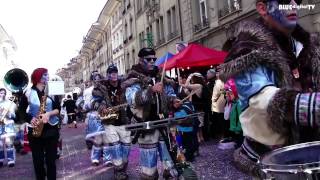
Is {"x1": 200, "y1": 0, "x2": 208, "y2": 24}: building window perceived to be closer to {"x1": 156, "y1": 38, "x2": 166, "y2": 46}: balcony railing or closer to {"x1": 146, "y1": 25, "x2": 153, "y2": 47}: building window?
{"x1": 146, "y1": 25, "x2": 153, "y2": 47}: building window

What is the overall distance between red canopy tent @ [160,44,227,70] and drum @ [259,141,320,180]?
9.48 m

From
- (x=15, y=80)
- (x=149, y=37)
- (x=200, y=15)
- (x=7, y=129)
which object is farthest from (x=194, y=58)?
(x=149, y=37)

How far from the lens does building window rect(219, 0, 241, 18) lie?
17031 millimetres

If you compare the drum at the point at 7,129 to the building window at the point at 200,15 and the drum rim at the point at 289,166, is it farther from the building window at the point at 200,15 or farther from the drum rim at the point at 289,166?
the building window at the point at 200,15

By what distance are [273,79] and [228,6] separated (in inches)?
647

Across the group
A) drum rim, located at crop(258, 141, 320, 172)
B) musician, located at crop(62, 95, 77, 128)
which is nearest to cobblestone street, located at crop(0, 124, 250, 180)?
drum rim, located at crop(258, 141, 320, 172)

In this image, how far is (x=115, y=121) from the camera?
777cm

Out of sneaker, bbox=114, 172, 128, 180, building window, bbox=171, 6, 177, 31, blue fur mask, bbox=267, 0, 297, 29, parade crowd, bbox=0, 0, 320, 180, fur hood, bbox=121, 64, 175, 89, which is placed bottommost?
sneaker, bbox=114, 172, 128, 180

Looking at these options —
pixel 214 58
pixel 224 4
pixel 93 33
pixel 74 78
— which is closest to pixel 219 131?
pixel 214 58

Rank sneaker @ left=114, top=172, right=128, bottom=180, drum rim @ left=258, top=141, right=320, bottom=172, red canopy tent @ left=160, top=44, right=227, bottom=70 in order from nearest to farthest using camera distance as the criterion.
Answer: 1. drum rim @ left=258, top=141, right=320, bottom=172
2. sneaker @ left=114, top=172, right=128, bottom=180
3. red canopy tent @ left=160, top=44, right=227, bottom=70

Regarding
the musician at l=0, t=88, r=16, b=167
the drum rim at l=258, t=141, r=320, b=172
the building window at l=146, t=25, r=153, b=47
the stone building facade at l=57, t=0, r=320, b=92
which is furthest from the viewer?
the building window at l=146, t=25, r=153, b=47

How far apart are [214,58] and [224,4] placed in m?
7.02

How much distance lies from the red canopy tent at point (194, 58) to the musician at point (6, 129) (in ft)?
13.0

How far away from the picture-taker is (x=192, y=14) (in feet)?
74.2
